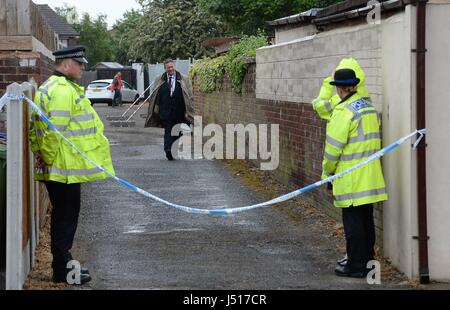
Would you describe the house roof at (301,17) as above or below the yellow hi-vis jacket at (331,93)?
above

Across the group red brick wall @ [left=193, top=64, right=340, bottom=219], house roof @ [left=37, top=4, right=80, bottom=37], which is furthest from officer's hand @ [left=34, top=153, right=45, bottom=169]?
house roof @ [left=37, top=4, right=80, bottom=37]

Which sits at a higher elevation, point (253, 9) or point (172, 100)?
point (253, 9)

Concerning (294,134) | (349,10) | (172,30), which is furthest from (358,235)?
(172,30)

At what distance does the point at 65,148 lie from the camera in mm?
6992

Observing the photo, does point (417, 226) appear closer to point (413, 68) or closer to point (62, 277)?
point (413, 68)

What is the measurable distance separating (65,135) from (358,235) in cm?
252

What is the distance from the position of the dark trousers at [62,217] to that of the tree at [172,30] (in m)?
33.6

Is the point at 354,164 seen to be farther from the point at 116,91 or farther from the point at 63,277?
the point at 116,91

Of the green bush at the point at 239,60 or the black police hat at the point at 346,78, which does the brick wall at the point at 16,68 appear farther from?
the green bush at the point at 239,60

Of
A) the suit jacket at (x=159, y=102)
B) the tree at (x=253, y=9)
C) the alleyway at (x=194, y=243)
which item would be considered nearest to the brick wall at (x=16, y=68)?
the alleyway at (x=194, y=243)

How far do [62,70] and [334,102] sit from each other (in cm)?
235

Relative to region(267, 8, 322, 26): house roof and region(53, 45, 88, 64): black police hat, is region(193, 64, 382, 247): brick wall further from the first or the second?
region(53, 45, 88, 64): black police hat

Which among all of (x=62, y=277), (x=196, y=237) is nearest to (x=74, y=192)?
(x=62, y=277)

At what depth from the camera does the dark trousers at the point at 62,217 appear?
23.4 ft
